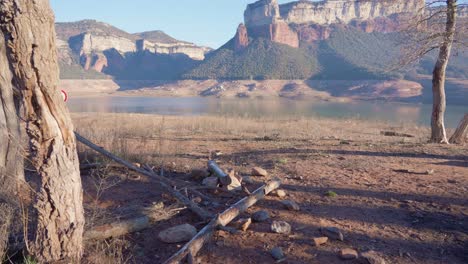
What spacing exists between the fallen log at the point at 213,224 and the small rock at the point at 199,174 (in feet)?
3.64

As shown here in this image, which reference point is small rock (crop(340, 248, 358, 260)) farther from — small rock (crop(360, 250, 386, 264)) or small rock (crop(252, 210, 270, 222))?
small rock (crop(252, 210, 270, 222))

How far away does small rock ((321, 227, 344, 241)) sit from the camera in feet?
10.7

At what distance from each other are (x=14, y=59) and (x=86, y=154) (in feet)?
12.9

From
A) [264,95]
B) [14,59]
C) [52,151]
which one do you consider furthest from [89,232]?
[264,95]

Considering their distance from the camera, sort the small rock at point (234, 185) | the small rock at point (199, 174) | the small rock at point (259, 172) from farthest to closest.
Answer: the small rock at point (259, 172) → the small rock at point (199, 174) → the small rock at point (234, 185)

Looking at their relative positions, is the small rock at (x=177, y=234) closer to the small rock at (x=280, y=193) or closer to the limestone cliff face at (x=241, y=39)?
the small rock at (x=280, y=193)

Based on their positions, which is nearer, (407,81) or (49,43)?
(49,43)

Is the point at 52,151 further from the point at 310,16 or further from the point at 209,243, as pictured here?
the point at 310,16

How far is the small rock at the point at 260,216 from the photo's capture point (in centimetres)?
360

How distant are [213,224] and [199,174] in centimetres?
196

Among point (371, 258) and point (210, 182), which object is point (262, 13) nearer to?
point (210, 182)

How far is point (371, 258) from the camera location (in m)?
2.85

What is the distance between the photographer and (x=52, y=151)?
242cm

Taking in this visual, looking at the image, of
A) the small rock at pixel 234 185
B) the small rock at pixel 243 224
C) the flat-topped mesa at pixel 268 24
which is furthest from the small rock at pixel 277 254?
the flat-topped mesa at pixel 268 24
